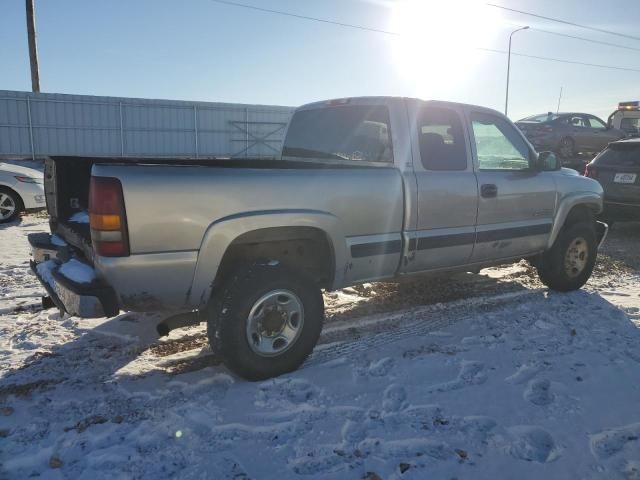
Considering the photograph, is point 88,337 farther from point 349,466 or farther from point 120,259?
point 349,466

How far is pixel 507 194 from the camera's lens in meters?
4.63

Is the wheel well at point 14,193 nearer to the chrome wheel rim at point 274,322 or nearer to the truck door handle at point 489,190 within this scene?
the chrome wheel rim at point 274,322

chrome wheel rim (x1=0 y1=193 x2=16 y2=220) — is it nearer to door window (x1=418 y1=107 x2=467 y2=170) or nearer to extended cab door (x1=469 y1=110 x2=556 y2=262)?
door window (x1=418 y1=107 x2=467 y2=170)

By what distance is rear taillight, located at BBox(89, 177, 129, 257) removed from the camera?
2.72 metres

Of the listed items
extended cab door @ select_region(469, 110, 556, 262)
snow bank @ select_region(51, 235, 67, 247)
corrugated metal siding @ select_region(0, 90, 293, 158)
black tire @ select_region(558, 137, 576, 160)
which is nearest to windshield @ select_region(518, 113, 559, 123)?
black tire @ select_region(558, 137, 576, 160)

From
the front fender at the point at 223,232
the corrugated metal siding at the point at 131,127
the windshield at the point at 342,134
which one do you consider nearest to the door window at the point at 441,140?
the windshield at the point at 342,134

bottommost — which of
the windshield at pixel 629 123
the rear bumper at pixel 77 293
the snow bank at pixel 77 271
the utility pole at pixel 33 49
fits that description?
the rear bumper at pixel 77 293

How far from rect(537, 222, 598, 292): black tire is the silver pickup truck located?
0.14 ft

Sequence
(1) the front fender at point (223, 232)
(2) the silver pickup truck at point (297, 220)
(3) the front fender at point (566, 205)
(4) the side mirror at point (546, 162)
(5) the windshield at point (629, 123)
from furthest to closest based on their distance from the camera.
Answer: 1. (5) the windshield at point (629, 123)
2. (3) the front fender at point (566, 205)
3. (4) the side mirror at point (546, 162)
4. (1) the front fender at point (223, 232)
5. (2) the silver pickup truck at point (297, 220)

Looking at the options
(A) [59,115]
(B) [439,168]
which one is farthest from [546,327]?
(A) [59,115]

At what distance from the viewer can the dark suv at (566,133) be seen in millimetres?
16750

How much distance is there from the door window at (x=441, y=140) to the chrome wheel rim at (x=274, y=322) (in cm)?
162

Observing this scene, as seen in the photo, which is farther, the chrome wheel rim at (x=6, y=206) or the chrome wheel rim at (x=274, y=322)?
the chrome wheel rim at (x=6, y=206)

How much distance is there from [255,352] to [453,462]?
137cm
